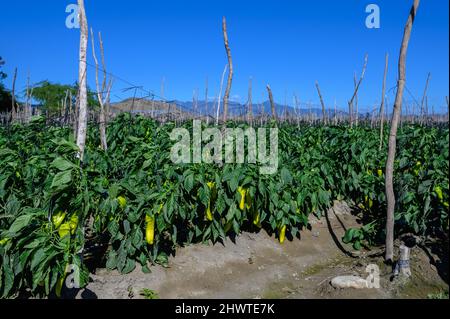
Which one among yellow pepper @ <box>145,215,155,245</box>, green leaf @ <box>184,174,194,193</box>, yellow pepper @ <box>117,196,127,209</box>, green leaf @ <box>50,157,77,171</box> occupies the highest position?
green leaf @ <box>50,157,77,171</box>

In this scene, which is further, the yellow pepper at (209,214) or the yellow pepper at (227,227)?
the yellow pepper at (227,227)

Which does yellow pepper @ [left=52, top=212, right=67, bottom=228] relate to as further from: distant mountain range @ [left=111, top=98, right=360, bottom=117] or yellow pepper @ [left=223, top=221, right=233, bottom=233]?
distant mountain range @ [left=111, top=98, right=360, bottom=117]

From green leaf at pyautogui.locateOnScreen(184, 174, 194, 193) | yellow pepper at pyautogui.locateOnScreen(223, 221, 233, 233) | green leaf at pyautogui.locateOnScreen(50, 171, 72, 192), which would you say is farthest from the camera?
yellow pepper at pyautogui.locateOnScreen(223, 221, 233, 233)

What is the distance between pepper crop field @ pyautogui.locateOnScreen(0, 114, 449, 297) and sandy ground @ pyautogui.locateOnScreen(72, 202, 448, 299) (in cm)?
13

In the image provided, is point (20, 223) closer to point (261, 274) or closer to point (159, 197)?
point (159, 197)

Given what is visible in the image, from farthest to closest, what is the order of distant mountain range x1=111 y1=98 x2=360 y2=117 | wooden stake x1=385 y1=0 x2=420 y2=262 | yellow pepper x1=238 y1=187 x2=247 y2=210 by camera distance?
distant mountain range x1=111 y1=98 x2=360 y2=117 → yellow pepper x1=238 y1=187 x2=247 y2=210 → wooden stake x1=385 y1=0 x2=420 y2=262

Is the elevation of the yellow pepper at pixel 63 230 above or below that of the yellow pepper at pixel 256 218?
above

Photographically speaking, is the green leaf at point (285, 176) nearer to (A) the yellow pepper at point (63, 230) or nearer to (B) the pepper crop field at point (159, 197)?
(B) the pepper crop field at point (159, 197)

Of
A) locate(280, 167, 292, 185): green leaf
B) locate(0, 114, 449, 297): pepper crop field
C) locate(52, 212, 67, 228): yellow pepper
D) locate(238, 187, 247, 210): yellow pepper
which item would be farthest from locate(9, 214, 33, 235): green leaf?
locate(280, 167, 292, 185): green leaf

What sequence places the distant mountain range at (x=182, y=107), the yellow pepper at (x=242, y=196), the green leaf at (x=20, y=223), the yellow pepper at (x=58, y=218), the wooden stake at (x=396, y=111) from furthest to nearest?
the distant mountain range at (x=182, y=107) < the yellow pepper at (x=242, y=196) < the wooden stake at (x=396, y=111) < the yellow pepper at (x=58, y=218) < the green leaf at (x=20, y=223)

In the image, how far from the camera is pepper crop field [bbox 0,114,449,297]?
2.55 metres

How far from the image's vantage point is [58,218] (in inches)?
105

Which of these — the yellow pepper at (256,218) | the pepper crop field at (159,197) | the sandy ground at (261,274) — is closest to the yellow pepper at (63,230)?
the pepper crop field at (159,197)

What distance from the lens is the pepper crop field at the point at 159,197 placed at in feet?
8.37
